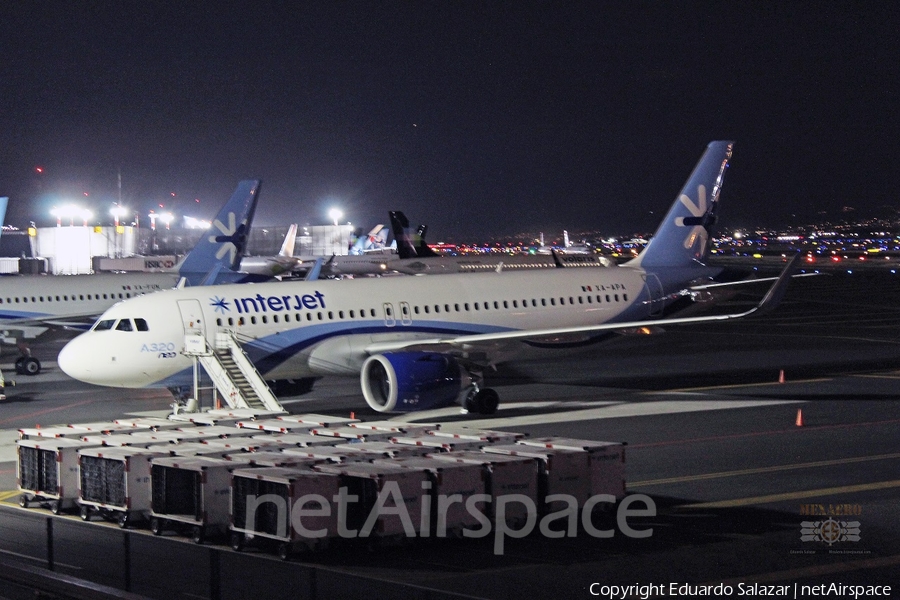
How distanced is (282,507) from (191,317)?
610 inches

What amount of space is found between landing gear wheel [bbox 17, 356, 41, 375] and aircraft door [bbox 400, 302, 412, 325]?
16891 millimetres

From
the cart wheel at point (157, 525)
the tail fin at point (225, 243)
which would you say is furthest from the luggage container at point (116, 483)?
the tail fin at point (225, 243)

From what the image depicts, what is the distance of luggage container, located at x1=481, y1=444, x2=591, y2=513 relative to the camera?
54.8ft

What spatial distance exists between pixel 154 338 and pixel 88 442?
34.9 feet

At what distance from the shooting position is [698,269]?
1496 inches

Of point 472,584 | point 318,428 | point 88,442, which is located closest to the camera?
point 472,584

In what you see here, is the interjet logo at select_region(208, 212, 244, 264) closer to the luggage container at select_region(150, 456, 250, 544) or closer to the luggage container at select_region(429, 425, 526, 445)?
the luggage container at select_region(429, 425, 526, 445)

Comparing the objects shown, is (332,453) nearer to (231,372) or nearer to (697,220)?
(231,372)

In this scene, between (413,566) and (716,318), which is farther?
(716,318)

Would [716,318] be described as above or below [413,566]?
above

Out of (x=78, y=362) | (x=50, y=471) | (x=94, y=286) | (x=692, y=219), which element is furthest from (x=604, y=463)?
(x=94, y=286)

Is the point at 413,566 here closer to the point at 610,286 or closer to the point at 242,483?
the point at 242,483

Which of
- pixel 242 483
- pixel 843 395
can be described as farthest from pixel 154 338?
pixel 843 395

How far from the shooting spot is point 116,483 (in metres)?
17.2
